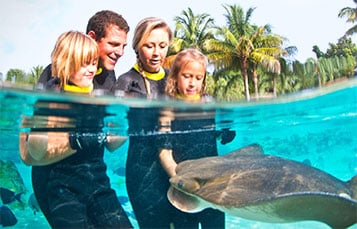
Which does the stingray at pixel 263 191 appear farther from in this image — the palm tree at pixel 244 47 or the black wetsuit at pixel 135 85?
the palm tree at pixel 244 47

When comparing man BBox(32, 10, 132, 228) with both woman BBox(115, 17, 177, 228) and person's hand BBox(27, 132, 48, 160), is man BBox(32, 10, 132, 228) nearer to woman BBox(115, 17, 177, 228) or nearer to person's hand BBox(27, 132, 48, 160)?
woman BBox(115, 17, 177, 228)

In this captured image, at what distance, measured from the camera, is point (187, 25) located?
207 inches

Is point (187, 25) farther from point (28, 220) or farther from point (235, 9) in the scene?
point (28, 220)

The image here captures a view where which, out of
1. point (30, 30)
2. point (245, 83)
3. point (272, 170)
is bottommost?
point (272, 170)

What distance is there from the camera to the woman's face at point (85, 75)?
447 cm

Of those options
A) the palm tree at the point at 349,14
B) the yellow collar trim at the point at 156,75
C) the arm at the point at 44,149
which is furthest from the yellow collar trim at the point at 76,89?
the palm tree at the point at 349,14


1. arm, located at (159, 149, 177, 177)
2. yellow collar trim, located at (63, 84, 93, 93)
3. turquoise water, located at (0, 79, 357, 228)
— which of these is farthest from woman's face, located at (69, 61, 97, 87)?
arm, located at (159, 149, 177, 177)

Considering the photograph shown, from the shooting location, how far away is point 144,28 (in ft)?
15.4

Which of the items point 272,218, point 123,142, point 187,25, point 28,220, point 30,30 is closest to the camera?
point 272,218

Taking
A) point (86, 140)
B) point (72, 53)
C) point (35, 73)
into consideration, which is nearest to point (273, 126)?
point (86, 140)

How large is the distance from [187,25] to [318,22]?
2.08 metres

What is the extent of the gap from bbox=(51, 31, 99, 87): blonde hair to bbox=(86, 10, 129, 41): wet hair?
0.59 ft

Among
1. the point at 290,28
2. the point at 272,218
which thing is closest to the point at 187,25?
the point at 290,28

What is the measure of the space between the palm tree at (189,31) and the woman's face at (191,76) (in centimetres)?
29
